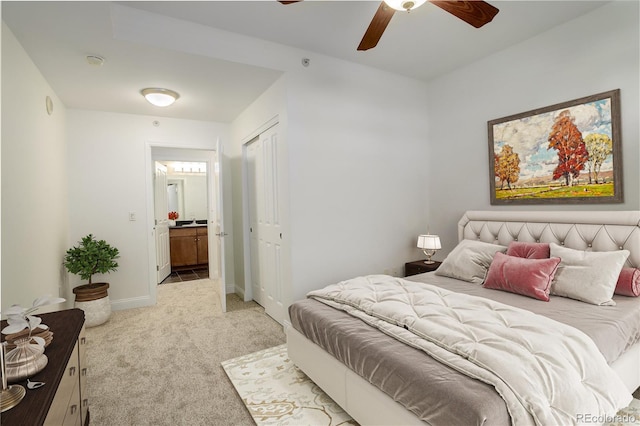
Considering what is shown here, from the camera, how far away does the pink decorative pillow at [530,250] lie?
8.34ft

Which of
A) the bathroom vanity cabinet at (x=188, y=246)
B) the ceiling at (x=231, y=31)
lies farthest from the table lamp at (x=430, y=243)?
the bathroom vanity cabinet at (x=188, y=246)

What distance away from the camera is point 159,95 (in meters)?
3.34

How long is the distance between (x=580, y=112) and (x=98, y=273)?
532 centimetres

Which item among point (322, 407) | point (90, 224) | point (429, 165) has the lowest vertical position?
point (322, 407)

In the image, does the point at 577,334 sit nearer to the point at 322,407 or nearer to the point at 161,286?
the point at 322,407

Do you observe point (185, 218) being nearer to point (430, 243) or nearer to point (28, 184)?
point (28, 184)

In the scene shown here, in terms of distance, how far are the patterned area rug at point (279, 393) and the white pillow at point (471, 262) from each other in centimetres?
155

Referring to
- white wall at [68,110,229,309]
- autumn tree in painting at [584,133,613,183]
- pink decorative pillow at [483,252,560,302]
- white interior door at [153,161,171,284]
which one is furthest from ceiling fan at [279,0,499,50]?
white interior door at [153,161,171,284]

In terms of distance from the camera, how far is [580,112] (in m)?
2.69

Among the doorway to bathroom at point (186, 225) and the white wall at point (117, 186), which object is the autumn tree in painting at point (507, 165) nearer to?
the white wall at point (117, 186)

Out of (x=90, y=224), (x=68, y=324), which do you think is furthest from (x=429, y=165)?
(x=90, y=224)

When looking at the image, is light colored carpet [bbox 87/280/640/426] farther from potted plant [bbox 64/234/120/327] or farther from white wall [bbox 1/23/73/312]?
white wall [bbox 1/23/73/312]

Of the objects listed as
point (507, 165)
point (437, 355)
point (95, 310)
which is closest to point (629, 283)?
point (507, 165)

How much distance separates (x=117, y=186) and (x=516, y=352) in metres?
4.45
